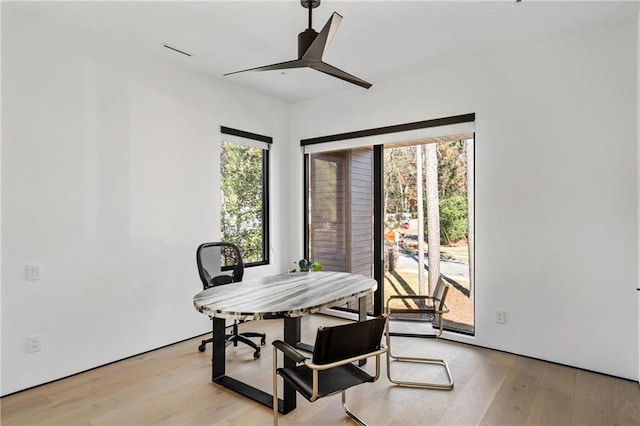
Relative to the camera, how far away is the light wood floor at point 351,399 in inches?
91.4

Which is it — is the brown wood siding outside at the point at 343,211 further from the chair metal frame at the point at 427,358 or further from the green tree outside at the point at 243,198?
the chair metal frame at the point at 427,358

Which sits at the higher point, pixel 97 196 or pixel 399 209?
pixel 97 196

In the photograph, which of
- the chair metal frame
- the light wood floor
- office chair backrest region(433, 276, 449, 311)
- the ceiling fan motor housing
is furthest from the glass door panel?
the ceiling fan motor housing

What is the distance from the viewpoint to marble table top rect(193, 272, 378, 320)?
2172mm

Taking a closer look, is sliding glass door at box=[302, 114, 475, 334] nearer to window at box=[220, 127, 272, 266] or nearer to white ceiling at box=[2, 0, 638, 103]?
window at box=[220, 127, 272, 266]

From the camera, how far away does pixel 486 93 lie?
11.6 ft

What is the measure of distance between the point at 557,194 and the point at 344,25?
2308mm

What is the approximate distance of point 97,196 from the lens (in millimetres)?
3135

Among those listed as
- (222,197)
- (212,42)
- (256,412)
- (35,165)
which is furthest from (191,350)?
(212,42)

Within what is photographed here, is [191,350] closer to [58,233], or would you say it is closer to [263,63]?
[58,233]

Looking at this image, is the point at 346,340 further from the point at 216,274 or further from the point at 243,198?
the point at 243,198

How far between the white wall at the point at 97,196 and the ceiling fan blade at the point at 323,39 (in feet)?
6.42

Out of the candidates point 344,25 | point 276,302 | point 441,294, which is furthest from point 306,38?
point 441,294

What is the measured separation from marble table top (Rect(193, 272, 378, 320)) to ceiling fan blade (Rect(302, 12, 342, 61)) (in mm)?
1573
